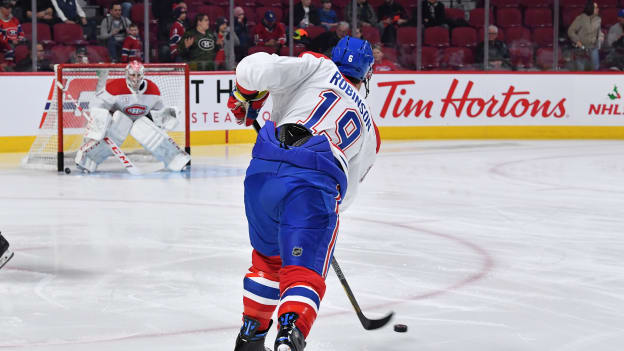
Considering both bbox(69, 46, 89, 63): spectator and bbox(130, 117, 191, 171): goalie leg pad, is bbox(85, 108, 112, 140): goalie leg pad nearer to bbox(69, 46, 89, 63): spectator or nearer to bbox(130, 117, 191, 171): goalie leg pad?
bbox(130, 117, 191, 171): goalie leg pad

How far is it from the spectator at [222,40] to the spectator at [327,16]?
1278 mm

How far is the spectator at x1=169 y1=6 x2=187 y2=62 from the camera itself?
10609mm

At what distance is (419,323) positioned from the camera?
11.1 ft

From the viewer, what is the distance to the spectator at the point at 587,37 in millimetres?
12297

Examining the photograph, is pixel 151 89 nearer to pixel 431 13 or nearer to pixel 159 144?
pixel 159 144

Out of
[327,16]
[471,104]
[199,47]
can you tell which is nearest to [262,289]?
[199,47]

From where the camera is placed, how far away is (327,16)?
11656mm

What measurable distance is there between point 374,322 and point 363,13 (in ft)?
29.4

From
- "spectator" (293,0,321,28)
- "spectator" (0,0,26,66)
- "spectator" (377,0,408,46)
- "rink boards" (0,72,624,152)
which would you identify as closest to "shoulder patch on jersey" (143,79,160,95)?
"spectator" (0,0,26,66)

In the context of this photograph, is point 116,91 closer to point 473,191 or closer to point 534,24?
point 473,191

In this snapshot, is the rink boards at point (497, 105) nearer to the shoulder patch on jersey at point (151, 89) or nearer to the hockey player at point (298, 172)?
the shoulder patch on jersey at point (151, 89)

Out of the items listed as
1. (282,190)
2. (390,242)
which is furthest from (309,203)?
(390,242)

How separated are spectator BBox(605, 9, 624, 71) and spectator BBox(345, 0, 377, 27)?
308 centimetres

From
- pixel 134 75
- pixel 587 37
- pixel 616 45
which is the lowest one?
pixel 134 75
